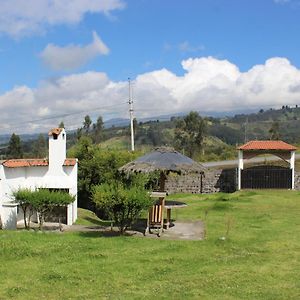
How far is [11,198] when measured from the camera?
63.1ft

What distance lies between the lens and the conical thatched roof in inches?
686

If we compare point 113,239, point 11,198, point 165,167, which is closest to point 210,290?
point 113,239

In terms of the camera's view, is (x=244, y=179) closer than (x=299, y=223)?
No

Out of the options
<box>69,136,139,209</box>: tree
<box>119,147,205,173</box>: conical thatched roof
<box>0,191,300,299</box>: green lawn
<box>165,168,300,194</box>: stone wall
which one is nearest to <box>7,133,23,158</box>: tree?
<box>165,168,300,194</box>: stone wall

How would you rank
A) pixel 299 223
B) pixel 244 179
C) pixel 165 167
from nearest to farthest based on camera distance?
pixel 165 167 < pixel 299 223 < pixel 244 179

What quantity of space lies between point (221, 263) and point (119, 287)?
3.25 meters

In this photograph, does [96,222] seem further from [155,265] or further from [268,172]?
[268,172]

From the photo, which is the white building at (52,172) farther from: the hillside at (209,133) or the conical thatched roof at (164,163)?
the hillside at (209,133)

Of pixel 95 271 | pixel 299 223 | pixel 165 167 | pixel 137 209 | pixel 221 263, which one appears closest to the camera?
pixel 95 271

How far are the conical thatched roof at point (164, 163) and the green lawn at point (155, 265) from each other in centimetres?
243

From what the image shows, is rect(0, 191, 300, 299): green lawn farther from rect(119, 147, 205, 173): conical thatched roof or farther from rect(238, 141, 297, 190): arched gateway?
rect(238, 141, 297, 190): arched gateway

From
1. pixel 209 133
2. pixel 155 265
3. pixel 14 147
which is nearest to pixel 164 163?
pixel 155 265

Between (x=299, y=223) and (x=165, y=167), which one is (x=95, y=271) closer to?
(x=165, y=167)

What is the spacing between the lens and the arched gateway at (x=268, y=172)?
31.7 m
